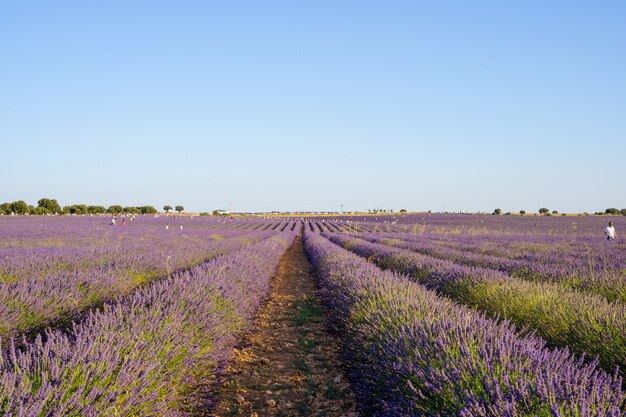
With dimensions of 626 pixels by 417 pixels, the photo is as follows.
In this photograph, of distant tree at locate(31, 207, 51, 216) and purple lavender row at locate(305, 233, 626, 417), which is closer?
purple lavender row at locate(305, 233, 626, 417)

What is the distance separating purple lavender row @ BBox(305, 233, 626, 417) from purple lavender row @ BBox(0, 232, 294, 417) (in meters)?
1.36

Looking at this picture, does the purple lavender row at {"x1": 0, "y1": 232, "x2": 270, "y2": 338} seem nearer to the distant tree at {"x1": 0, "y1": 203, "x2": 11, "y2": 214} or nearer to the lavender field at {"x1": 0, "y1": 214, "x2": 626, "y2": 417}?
the lavender field at {"x1": 0, "y1": 214, "x2": 626, "y2": 417}

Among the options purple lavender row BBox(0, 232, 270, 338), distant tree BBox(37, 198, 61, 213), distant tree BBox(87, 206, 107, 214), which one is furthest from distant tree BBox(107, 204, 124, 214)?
purple lavender row BBox(0, 232, 270, 338)

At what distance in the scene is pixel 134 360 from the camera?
7.68 feet

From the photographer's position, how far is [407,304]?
3.66m

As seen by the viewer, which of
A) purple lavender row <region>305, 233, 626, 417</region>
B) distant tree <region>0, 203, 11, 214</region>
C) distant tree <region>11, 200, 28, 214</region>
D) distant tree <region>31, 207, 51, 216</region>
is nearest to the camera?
purple lavender row <region>305, 233, 626, 417</region>

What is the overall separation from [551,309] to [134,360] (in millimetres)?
3998

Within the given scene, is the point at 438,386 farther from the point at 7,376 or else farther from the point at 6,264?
the point at 6,264

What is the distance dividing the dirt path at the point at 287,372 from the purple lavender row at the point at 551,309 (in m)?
1.75

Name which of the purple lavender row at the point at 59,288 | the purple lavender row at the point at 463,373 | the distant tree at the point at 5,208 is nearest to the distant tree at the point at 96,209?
the distant tree at the point at 5,208

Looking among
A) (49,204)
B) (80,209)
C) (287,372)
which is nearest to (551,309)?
(287,372)

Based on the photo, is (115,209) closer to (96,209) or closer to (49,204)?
(96,209)

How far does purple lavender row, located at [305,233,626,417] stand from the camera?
67.3 inches

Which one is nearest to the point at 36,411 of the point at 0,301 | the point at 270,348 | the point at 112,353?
the point at 112,353
